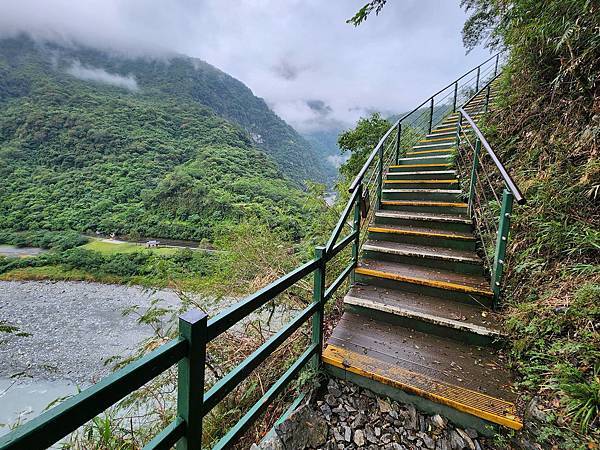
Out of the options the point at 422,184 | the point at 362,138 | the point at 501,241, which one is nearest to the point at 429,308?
the point at 501,241

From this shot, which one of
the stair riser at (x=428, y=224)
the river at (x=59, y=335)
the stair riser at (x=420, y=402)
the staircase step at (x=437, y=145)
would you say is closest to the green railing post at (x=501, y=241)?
the stair riser at (x=428, y=224)

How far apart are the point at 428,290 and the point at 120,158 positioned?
194 ft

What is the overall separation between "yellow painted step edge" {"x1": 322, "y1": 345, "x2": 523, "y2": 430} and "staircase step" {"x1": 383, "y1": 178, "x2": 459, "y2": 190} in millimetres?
2939

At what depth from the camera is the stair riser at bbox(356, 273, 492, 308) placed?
2404 millimetres

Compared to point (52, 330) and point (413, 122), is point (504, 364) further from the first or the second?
point (52, 330)

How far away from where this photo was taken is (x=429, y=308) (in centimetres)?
243

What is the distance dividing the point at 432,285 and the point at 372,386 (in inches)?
45.8

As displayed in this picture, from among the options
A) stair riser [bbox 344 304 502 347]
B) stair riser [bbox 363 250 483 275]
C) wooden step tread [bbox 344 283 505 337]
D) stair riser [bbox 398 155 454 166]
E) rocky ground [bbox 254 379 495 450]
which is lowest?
rocky ground [bbox 254 379 495 450]

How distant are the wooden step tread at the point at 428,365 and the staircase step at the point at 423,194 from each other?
223cm

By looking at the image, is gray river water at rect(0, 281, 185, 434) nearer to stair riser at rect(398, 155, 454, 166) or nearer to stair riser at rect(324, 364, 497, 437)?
stair riser at rect(398, 155, 454, 166)

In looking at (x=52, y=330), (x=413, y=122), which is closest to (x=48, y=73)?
(x=52, y=330)

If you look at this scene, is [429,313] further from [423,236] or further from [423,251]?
[423,236]

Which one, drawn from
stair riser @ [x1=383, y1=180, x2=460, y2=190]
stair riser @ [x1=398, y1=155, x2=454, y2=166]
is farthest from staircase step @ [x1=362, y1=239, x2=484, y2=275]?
stair riser @ [x1=398, y1=155, x2=454, y2=166]

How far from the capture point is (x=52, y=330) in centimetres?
1608
